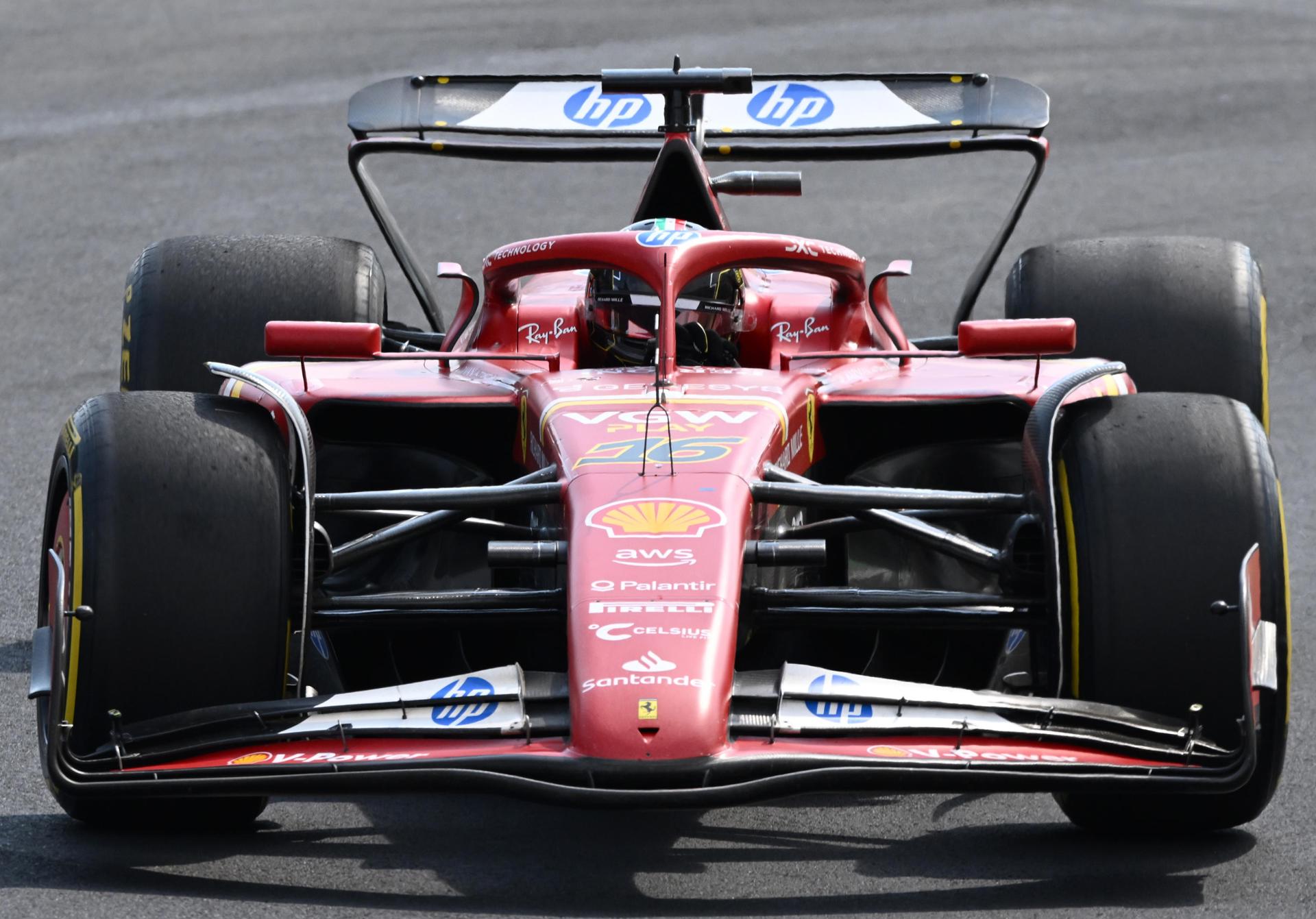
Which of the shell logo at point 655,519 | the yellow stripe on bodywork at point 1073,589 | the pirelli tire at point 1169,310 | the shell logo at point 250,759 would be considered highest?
the pirelli tire at point 1169,310

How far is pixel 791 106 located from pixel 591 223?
15.6ft

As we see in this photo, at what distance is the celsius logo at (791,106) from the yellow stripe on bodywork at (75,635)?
13.8 feet

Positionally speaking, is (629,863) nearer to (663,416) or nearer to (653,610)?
(653,610)

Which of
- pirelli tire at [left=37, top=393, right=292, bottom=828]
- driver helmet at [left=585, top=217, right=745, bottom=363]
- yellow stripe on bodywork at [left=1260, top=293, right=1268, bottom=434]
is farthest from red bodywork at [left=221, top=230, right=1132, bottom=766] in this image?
yellow stripe on bodywork at [left=1260, top=293, right=1268, bottom=434]

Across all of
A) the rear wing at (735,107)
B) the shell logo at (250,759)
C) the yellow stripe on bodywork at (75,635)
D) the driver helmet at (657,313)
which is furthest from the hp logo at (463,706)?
the rear wing at (735,107)

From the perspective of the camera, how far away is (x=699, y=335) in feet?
24.2

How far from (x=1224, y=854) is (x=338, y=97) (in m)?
12.3

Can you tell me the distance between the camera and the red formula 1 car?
518 cm

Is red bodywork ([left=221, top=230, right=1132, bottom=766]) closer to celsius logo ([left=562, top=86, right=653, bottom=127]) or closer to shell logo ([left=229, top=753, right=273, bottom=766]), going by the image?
shell logo ([left=229, top=753, right=273, bottom=766])

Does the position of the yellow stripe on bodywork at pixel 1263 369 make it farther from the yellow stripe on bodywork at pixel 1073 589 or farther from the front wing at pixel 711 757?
the front wing at pixel 711 757

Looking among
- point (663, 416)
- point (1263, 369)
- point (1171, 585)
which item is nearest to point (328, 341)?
point (663, 416)

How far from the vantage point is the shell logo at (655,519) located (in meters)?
5.65

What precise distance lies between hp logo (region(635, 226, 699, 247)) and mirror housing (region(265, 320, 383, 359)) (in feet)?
2.85

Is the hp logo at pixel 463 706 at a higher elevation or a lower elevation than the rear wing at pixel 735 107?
lower
